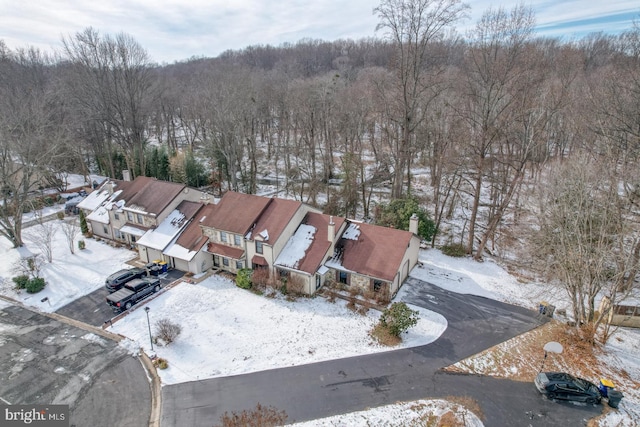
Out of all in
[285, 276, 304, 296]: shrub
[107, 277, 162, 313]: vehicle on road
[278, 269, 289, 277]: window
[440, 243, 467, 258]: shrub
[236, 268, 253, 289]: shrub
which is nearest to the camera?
[107, 277, 162, 313]: vehicle on road

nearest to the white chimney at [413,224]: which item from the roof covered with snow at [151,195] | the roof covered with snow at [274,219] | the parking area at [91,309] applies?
the roof covered with snow at [274,219]

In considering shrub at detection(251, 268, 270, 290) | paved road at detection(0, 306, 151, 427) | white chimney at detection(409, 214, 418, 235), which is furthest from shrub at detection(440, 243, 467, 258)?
paved road at detection(0, 306, 151, 427)

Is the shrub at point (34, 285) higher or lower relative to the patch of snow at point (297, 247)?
lower

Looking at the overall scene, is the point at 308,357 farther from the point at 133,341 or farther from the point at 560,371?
the point at 560,371

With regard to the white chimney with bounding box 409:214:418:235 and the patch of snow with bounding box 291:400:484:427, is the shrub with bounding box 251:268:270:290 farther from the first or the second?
the white chimney with bounding box 409:214:418:235

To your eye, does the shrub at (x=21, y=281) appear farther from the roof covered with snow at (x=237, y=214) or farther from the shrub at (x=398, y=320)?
the shrub at (x=398, y=320)

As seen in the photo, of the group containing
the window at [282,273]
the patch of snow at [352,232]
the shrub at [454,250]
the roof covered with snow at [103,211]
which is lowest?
the shrub at [454,250]

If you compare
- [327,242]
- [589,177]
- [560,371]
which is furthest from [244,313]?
[589,177]
